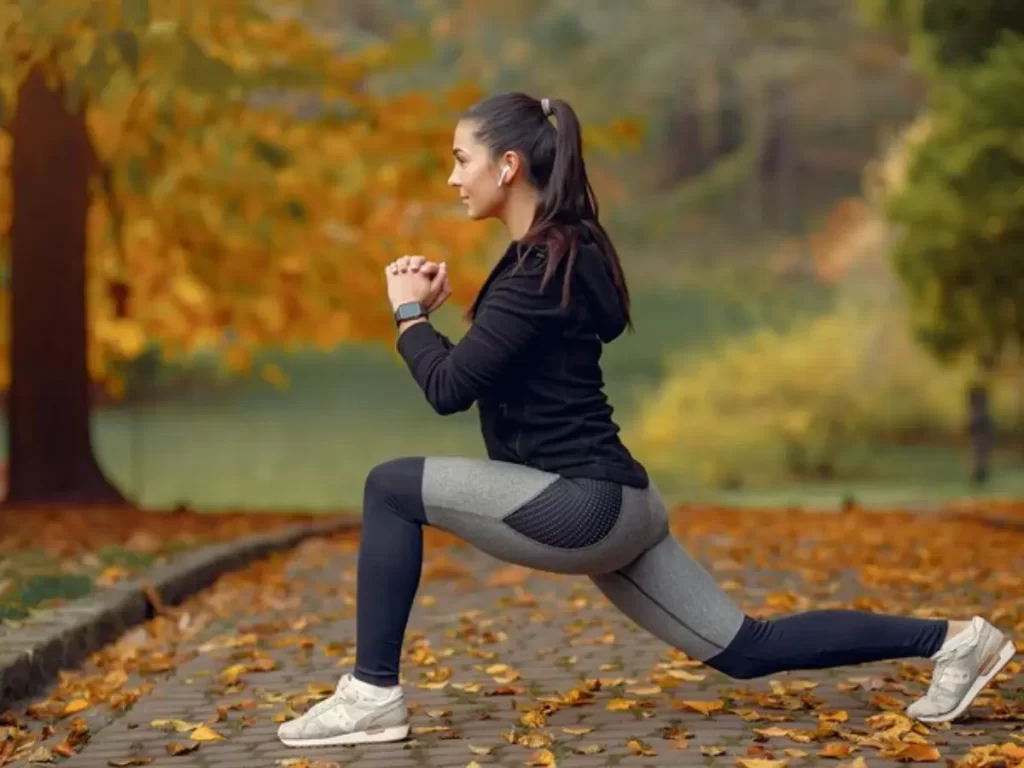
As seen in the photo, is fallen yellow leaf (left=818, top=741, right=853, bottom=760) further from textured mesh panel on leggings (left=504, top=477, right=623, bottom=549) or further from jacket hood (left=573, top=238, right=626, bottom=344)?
jacket hood (left=573, top=238, right=626, bottom=344)

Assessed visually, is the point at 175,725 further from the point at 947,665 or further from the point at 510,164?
the point at 947,665

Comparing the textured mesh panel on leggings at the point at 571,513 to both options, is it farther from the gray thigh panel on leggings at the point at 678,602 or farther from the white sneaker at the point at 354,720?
the white sneaker at the point at 354,720

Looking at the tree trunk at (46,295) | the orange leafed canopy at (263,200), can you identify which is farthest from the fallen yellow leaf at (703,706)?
the tree trunk at (46,295)

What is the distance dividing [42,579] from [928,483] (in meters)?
15.4

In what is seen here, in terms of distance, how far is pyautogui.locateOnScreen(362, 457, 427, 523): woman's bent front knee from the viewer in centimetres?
436

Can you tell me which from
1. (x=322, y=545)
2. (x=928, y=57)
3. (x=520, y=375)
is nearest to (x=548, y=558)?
(x=520, y=375)

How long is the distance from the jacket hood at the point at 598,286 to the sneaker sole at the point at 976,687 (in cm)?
135

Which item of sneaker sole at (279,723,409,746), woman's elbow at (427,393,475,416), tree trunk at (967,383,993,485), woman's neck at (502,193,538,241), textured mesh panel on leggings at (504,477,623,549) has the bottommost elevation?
tree trunk at (967,383,993,485)

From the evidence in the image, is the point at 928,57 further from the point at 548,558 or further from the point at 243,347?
the point at 548,558

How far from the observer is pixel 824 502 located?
2033cm

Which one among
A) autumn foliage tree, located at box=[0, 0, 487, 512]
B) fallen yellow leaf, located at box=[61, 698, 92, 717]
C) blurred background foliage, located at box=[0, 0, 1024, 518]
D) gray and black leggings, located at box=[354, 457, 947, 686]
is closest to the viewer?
gray and black leggings, located at box=[354, 457, 947, 686]

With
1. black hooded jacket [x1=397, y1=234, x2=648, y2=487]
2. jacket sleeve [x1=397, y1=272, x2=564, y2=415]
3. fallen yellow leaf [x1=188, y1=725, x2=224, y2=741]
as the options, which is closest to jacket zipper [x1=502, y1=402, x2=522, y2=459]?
black hooded jacket [x1=397, y1=234, x2=648, y2=487]

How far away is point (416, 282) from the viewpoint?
4383mm

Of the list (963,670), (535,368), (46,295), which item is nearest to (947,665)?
(963,670)
